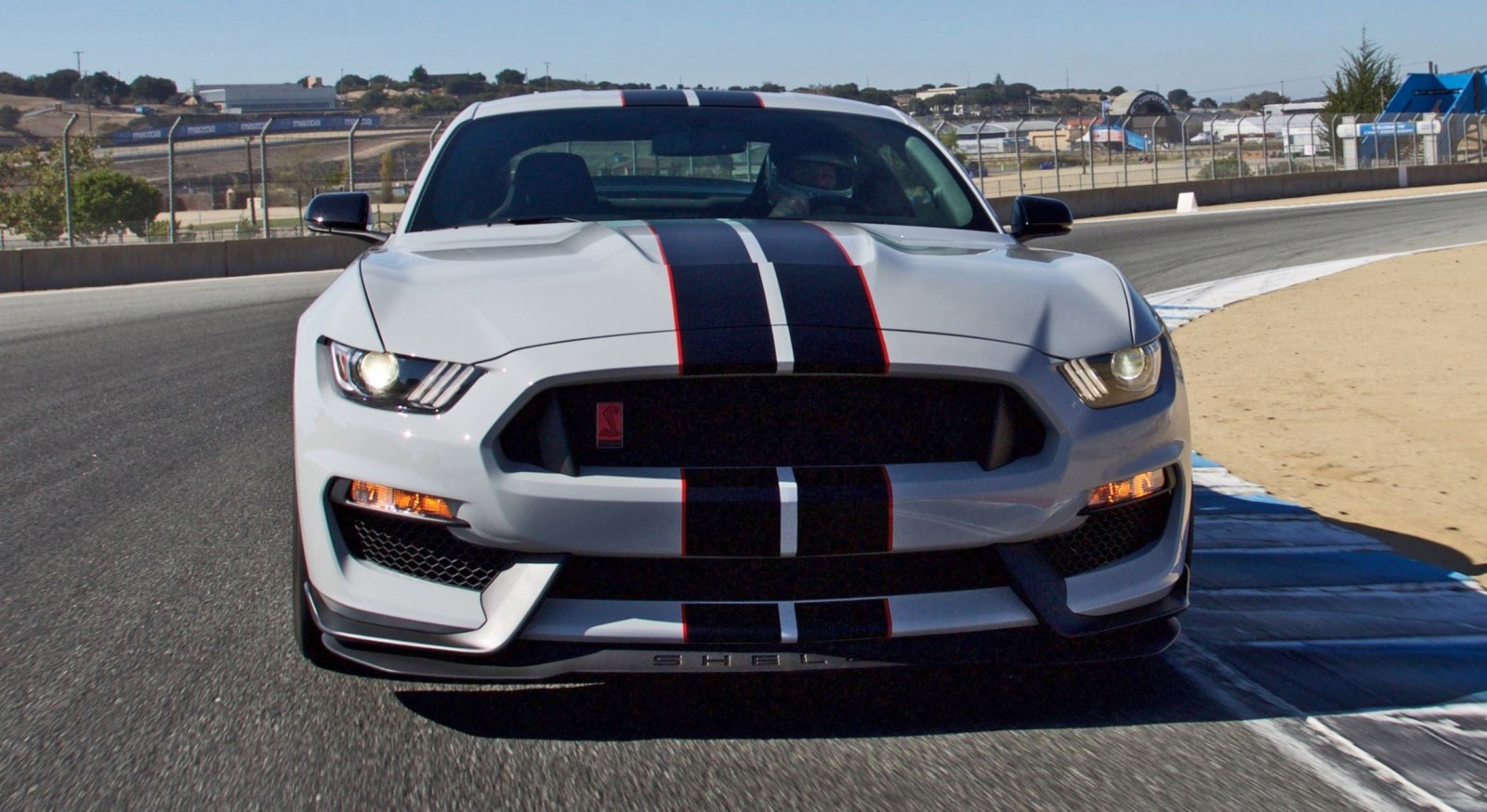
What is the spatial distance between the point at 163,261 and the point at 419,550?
21.0m

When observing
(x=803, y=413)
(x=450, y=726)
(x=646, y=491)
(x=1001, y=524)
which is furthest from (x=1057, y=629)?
(x=450, y=726)

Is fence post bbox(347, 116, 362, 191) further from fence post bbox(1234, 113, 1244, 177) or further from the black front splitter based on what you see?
fence post bbox(1234, 113, 1244, 177)

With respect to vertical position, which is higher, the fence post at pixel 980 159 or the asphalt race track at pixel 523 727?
the fence post at pixel 980 159

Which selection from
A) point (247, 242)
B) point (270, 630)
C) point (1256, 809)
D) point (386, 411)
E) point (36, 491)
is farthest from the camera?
point (247, 242)

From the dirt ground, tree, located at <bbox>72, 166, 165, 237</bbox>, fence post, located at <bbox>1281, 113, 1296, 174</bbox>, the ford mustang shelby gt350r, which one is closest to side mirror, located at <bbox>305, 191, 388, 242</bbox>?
the ford mustang shelby gt350r

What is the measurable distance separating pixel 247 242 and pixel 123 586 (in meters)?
19.9

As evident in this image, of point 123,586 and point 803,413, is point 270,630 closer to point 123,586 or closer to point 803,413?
point 123,586

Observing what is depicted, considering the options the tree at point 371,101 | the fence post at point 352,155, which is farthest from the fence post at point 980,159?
the tree at point 371,101

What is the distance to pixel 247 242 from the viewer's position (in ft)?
76.0

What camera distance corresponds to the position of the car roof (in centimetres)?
486

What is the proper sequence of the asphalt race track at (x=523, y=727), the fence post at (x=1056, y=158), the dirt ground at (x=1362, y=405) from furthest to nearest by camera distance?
1. the fence post at (x=1056, y=158)
2. the dirt ground at (x=1362, y=405)
3. the asphalt race track at (x=523, y=727)

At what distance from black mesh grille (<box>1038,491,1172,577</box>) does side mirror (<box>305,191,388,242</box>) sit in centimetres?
239

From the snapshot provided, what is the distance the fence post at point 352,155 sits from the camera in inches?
942

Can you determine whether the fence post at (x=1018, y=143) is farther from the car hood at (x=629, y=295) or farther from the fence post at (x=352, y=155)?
the car hood at (x=629, y=295)
